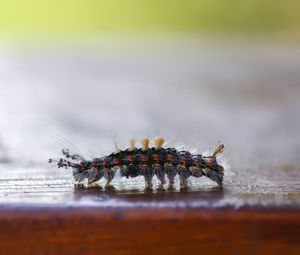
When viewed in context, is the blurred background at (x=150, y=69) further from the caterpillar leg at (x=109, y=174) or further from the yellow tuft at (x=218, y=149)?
the caterpillar leg at (x=109, y=174)

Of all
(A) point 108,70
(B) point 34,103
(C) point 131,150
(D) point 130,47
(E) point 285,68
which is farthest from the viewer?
(D) point 130,47

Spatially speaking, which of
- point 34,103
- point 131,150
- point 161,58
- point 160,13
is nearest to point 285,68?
→ point 161,58

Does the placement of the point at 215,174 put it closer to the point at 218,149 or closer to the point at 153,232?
the point at 218,149

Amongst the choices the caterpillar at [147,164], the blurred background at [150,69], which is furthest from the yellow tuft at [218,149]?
the blurred background at [150,69]

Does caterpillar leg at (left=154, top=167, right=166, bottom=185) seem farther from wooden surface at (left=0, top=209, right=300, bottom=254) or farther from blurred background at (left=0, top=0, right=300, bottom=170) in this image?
blurred background at (left=0, top=0, right=300, bottom=170)

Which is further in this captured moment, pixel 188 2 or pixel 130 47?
pixel 130 47

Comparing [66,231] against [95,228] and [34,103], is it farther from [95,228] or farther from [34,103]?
[34,103]

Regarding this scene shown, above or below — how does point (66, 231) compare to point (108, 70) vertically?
below
